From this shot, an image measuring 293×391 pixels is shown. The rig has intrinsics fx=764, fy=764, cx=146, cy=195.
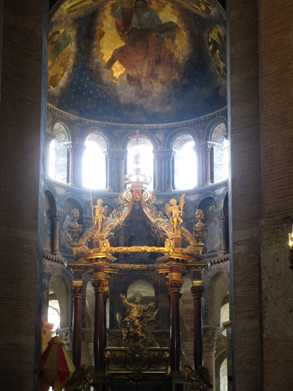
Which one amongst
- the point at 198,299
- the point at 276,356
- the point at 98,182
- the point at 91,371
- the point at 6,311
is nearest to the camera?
the point at 276,356

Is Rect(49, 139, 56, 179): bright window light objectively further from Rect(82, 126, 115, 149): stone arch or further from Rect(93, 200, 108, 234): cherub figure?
Rect(93, 200, 108, 234): cherub figure

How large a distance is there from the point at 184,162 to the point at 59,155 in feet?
16.9

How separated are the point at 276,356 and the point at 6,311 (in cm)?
660

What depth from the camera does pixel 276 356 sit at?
15.2 meters

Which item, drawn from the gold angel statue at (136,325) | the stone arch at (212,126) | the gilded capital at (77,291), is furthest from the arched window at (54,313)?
the stone arch at (212,126)

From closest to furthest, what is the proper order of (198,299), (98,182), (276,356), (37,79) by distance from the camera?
(276,356) → (37,79) → (198,299) → (98,182)

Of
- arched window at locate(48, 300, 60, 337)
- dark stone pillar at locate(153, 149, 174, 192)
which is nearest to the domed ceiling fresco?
dark stone pillar at locate(153, 149, 174, 192)

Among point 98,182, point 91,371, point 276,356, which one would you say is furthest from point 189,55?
point 276,356

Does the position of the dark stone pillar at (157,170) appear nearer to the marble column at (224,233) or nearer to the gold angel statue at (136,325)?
the marble column at (224,233)

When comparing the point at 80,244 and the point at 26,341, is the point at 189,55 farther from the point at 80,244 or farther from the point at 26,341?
the point at 26,341

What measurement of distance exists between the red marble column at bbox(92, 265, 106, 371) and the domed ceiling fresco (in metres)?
8.00

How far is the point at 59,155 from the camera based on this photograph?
30578 millimetres

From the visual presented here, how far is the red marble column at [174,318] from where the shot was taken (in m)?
23.8

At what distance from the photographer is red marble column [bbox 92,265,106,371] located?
2389 cm
